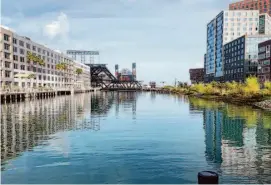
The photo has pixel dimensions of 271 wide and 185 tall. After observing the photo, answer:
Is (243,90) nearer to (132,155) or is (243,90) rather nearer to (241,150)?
(241,150)

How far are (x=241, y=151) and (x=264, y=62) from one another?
14262cm

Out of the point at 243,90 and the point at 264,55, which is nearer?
the point at 243,90

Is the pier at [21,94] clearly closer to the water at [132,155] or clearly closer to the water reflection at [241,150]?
the water at [132,155]

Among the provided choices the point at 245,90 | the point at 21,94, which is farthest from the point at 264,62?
the point at 21,94

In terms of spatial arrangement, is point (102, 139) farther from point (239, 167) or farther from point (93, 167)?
point (239, 167)

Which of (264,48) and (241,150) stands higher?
(264,48)

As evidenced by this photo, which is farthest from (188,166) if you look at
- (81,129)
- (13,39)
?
(13,39)

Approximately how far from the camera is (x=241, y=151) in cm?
2494

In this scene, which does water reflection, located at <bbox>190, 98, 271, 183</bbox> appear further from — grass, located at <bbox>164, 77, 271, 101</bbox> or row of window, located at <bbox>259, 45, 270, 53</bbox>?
row of window, located at <bbox>259, 45, 270, 53</bbox>

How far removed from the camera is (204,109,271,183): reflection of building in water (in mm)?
18875

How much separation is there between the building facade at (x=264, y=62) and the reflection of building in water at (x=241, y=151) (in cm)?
12190

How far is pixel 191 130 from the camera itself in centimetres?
3722

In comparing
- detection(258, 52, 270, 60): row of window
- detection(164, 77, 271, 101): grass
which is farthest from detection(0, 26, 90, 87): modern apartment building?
detection(258, 52, 270, 60): row of window

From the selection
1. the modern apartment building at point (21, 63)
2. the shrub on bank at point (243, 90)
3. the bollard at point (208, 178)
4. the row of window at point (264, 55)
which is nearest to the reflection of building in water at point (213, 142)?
the bollard at point (208, 178)
